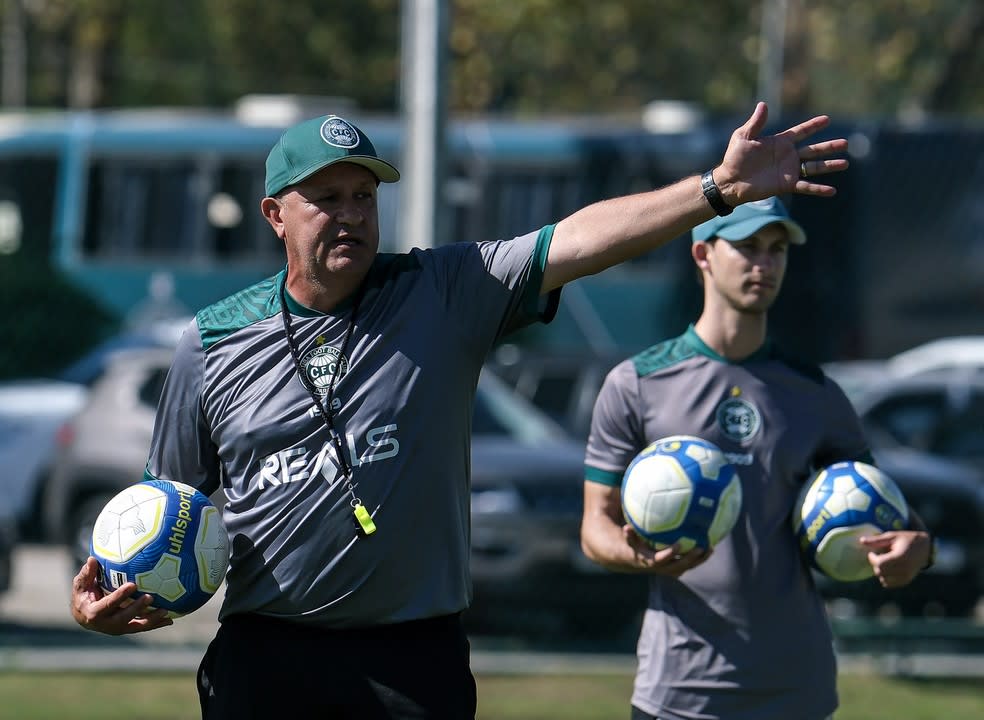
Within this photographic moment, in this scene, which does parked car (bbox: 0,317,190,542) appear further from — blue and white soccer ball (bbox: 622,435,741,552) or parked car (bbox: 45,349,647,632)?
blue and white soccer ball (bbox: 622,435,741,552)

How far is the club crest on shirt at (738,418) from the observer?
5.55m

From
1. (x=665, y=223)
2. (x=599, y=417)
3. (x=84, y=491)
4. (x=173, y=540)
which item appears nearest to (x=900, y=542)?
(x=599, y=417)

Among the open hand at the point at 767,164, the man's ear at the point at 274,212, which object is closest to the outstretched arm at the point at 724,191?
the open hand at the point at 767,164

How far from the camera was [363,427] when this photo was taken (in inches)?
178

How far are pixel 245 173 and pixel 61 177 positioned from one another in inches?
97.1

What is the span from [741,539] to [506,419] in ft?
24.6

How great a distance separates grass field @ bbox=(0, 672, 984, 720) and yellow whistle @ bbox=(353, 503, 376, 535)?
5559mm

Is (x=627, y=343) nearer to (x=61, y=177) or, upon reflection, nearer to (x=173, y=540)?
(x=61, y=177)

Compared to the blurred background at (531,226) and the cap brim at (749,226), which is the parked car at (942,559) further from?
the cap brim at (749,226)

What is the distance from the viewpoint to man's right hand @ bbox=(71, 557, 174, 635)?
452cm

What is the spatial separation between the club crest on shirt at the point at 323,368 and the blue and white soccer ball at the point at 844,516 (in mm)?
1672

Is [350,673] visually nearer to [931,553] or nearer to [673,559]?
[673,559]

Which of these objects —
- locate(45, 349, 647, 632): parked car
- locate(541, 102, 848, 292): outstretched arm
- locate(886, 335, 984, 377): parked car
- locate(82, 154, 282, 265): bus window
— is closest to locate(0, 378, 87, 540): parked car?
locate(45, 349, 647, 632): parked car

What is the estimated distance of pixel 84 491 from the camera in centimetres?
1379
